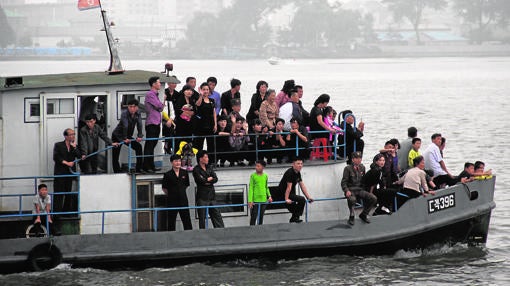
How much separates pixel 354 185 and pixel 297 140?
1329 millimetres

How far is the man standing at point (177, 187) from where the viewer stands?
16719mm

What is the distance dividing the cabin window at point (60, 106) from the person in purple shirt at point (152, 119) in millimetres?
1375

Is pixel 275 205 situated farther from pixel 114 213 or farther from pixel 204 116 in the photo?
pixel 114 213

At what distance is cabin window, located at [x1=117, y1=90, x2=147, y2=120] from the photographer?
17406 millimetres

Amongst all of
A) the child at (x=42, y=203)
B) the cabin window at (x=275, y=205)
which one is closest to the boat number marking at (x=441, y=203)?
the cabin window at (x=275, y=205)

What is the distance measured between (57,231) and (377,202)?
5.94 m

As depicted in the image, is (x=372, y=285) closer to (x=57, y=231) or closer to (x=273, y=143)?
(x=273, y=143)

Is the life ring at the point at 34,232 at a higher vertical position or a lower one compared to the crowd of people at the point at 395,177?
lower

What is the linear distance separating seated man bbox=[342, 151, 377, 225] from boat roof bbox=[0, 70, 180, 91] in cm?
357

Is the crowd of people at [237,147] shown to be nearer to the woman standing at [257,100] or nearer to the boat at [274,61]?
the woman standing at [257,100]

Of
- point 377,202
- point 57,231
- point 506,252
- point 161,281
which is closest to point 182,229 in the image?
point 161,281

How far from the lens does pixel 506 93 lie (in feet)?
302

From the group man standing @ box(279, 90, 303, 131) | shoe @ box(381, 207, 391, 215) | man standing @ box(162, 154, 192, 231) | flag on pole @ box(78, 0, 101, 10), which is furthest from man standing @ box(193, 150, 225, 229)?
flag on pole @ box(78, 0, 101, 10)

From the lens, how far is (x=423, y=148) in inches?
1682
